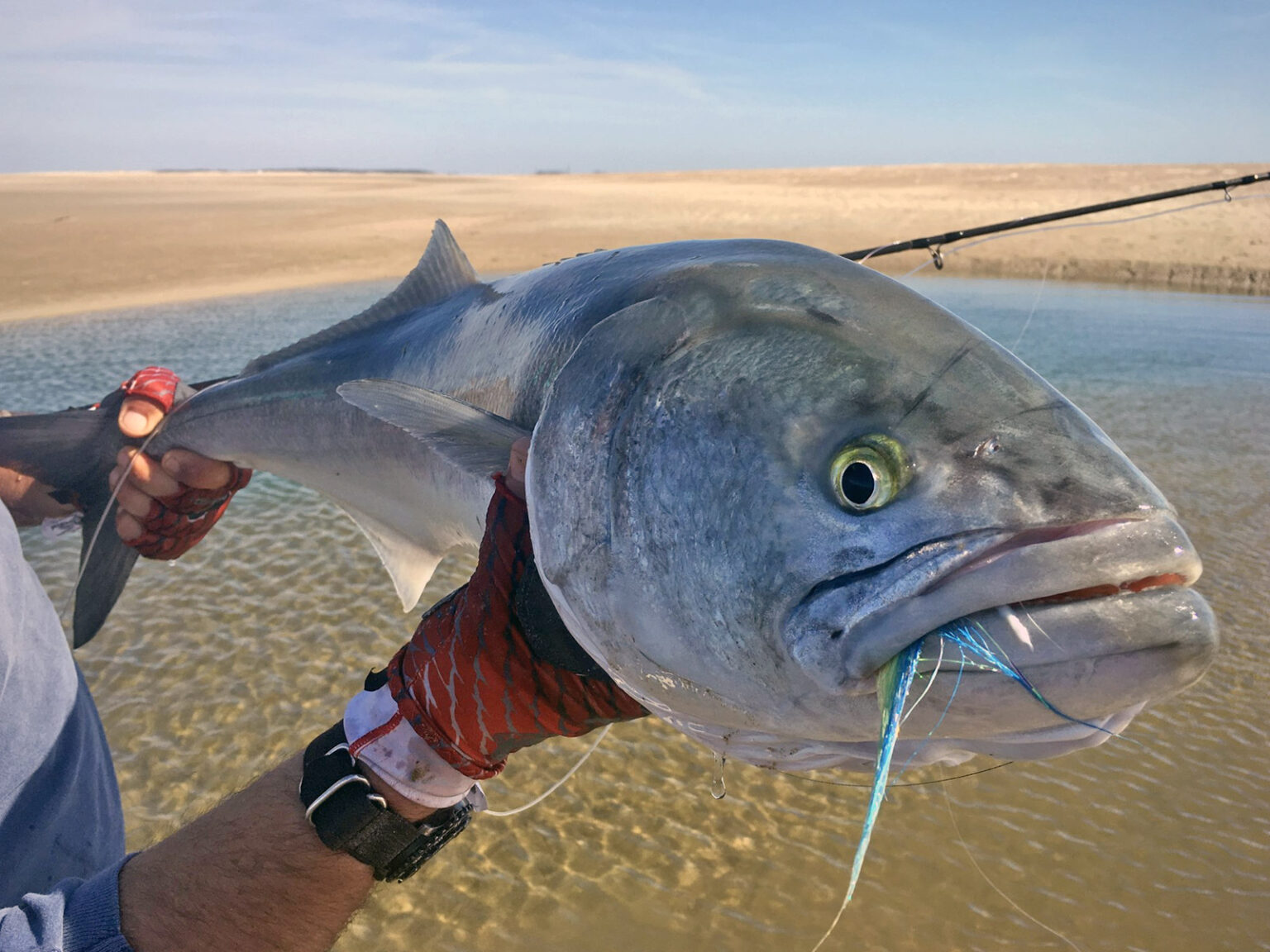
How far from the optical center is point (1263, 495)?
6164 mm

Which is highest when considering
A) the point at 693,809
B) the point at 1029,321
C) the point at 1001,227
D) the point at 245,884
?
the point at 1001,227

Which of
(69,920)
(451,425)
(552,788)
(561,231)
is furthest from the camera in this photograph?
(561,231)

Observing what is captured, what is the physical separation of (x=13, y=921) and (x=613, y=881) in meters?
1.91

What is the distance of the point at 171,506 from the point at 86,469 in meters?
0.30

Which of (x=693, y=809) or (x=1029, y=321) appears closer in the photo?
(x=693, y=809)

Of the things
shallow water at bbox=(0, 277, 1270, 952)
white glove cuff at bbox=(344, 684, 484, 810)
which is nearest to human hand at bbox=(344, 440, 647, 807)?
white glove cuff at bbox=(344, 684, 484, 810)

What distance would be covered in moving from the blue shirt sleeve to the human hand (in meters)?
0.46

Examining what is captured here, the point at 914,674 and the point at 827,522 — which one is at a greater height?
the point at 827,522

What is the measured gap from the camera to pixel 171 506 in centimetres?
326

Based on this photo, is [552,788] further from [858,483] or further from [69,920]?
[858,483]

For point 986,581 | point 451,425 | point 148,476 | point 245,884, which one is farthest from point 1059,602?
point 148,476

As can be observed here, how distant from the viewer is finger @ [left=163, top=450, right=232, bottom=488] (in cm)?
315

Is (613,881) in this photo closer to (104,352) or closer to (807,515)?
(807,515)

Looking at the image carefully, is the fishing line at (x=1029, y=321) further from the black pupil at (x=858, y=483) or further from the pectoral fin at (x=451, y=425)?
the pectoral fin at (x=451, y=425)
